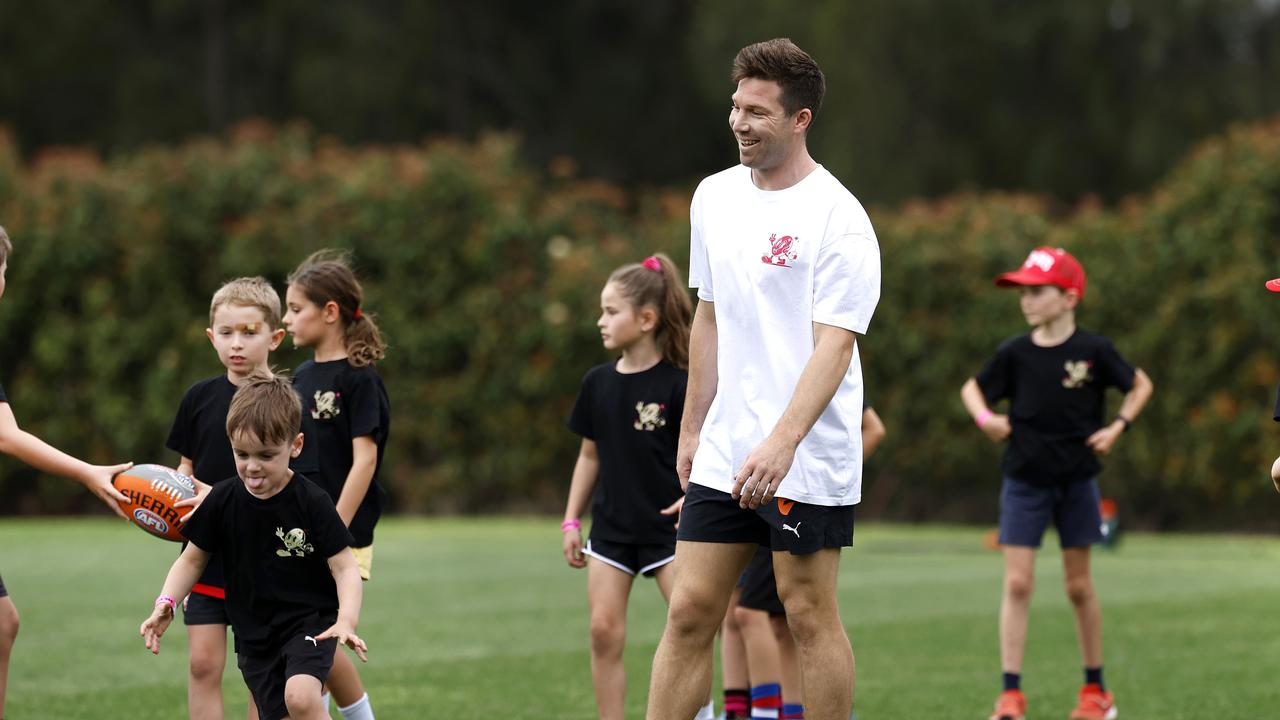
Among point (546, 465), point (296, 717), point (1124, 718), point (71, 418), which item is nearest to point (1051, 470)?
point (1124, 718)

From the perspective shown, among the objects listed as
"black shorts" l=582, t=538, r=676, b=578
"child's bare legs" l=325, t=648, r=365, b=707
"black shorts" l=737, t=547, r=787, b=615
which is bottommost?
"child's bare legs" l=325, t=648, r=365, b=707

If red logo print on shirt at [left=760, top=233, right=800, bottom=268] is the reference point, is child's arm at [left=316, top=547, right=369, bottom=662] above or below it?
below

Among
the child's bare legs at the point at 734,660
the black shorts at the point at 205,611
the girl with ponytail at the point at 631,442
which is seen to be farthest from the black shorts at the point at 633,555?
the black shorts at the point at 205,611

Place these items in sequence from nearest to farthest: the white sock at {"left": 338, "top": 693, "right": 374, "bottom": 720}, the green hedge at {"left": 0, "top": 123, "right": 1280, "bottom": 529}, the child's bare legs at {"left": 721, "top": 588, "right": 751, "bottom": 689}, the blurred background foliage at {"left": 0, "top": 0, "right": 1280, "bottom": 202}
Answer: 1. the white sock at {"left": 338, "top": 693, "right": 374, "bottom": 720}
2. the child's bare legs at {"left": 721, "top": 588, "right": 751, "bottom": 689}
3. the green hedge at {"left": 0, "top": 123, "right": 1280, "bottom": 529}
4. the blurred background foliage at {"left": 0, "top": 0, "right": 1280, "bottom": 202}

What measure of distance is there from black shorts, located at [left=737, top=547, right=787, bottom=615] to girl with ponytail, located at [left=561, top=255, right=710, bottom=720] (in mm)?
346

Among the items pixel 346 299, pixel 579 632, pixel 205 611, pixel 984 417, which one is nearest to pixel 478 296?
pixel 579 632

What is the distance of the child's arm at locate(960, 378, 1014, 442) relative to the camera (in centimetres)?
772

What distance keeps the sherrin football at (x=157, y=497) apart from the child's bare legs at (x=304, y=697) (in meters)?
0.75

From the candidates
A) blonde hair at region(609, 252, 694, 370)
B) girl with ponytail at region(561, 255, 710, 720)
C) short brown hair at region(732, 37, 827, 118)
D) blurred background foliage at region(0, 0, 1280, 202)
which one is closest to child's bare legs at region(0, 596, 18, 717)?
girl with ponytail at region(561, 255, 710, 720)

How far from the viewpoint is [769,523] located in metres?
4.86

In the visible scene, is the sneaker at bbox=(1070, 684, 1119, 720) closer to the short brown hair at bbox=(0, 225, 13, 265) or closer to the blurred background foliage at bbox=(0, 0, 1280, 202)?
the short brown hair at bbox=(0, 225, 13, 265)

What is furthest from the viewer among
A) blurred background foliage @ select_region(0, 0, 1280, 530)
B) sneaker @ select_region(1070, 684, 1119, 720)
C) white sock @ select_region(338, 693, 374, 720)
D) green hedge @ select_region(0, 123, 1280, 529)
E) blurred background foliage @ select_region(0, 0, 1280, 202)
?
blurred background foliage @ select_region(0, 0, 1280, 202)

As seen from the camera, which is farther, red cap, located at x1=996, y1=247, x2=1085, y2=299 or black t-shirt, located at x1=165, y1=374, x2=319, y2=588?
red cap, located at x1=996, y1=247, x2=1085, y2=299

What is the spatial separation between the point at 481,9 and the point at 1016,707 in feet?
86.6
